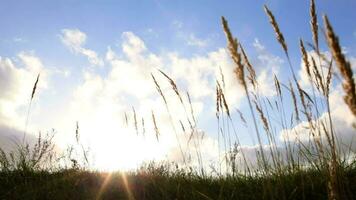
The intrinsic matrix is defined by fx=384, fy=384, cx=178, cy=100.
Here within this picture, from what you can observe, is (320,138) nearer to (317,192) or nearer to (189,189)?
(317,192)

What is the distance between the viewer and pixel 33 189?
528cm

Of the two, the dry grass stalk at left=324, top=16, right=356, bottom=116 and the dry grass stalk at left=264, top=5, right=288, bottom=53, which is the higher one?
the dry grass stalk at left=264, top=5, right=288, bottom=53

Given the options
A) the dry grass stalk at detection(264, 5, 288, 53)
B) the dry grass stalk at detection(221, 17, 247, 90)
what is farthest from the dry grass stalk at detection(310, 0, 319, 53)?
the dry grass stalk at detection(221, 17, 247, 90)

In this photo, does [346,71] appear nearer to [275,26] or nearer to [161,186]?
[275,26]

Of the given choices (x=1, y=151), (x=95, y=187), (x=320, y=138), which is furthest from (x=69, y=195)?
(x=320, y=138)

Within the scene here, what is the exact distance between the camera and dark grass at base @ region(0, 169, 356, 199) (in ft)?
12.8

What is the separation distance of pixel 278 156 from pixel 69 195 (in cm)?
269

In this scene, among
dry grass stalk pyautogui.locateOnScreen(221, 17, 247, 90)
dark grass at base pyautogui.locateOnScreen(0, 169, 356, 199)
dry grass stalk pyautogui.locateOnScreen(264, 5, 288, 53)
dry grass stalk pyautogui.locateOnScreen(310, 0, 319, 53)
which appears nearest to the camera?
dry grass stalk pyautogui.locateOnScreen(221, 17, 247, 90)

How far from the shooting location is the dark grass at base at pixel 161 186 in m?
3.91

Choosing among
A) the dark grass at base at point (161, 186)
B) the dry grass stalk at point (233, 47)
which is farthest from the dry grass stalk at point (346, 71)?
the dark grass at base at point (161, 186)

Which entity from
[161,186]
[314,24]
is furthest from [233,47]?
[161,186]

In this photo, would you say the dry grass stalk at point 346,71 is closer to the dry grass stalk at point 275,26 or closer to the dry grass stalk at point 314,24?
the dry grass stalk at point 314,24

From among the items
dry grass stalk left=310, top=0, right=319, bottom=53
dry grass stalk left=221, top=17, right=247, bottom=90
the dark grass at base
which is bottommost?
the dark grass at base

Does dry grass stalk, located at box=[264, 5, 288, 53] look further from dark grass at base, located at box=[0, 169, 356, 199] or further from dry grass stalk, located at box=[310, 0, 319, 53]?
dark grass at base, located at box=[0, 169, 356, 199]
